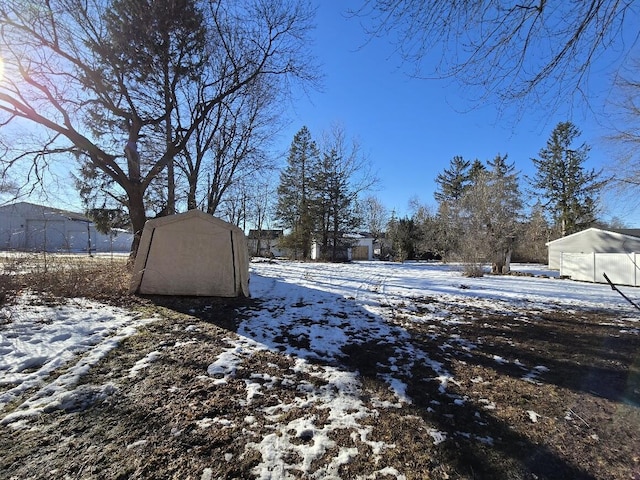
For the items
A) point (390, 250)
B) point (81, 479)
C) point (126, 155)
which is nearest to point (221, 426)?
point (81, 479)

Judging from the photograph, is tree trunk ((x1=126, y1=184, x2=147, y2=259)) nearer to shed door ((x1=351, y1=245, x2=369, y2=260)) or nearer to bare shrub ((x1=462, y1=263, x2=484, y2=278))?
bare shrub ((x1=462, y1=263, x2=484, y2=278))

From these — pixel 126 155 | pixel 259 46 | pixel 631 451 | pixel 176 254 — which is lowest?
pixel 631 451

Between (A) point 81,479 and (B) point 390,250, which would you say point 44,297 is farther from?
(B) point 390,250

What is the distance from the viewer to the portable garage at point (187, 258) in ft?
24.6

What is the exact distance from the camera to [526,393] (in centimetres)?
323

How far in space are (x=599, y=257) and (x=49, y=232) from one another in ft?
102

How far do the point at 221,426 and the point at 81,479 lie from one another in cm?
88

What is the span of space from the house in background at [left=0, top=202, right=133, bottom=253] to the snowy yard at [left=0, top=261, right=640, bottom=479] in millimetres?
3400

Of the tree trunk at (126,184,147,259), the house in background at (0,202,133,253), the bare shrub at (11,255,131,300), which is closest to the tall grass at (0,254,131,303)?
the bare shrub at (11,255,131,300)

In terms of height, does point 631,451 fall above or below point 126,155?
below

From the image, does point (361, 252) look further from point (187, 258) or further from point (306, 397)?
point (306, 397)

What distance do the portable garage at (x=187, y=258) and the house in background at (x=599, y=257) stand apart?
12831 millimetres

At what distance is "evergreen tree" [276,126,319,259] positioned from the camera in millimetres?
30994

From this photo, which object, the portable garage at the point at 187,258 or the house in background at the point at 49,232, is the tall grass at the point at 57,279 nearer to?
the house in background at the point at 49,232
